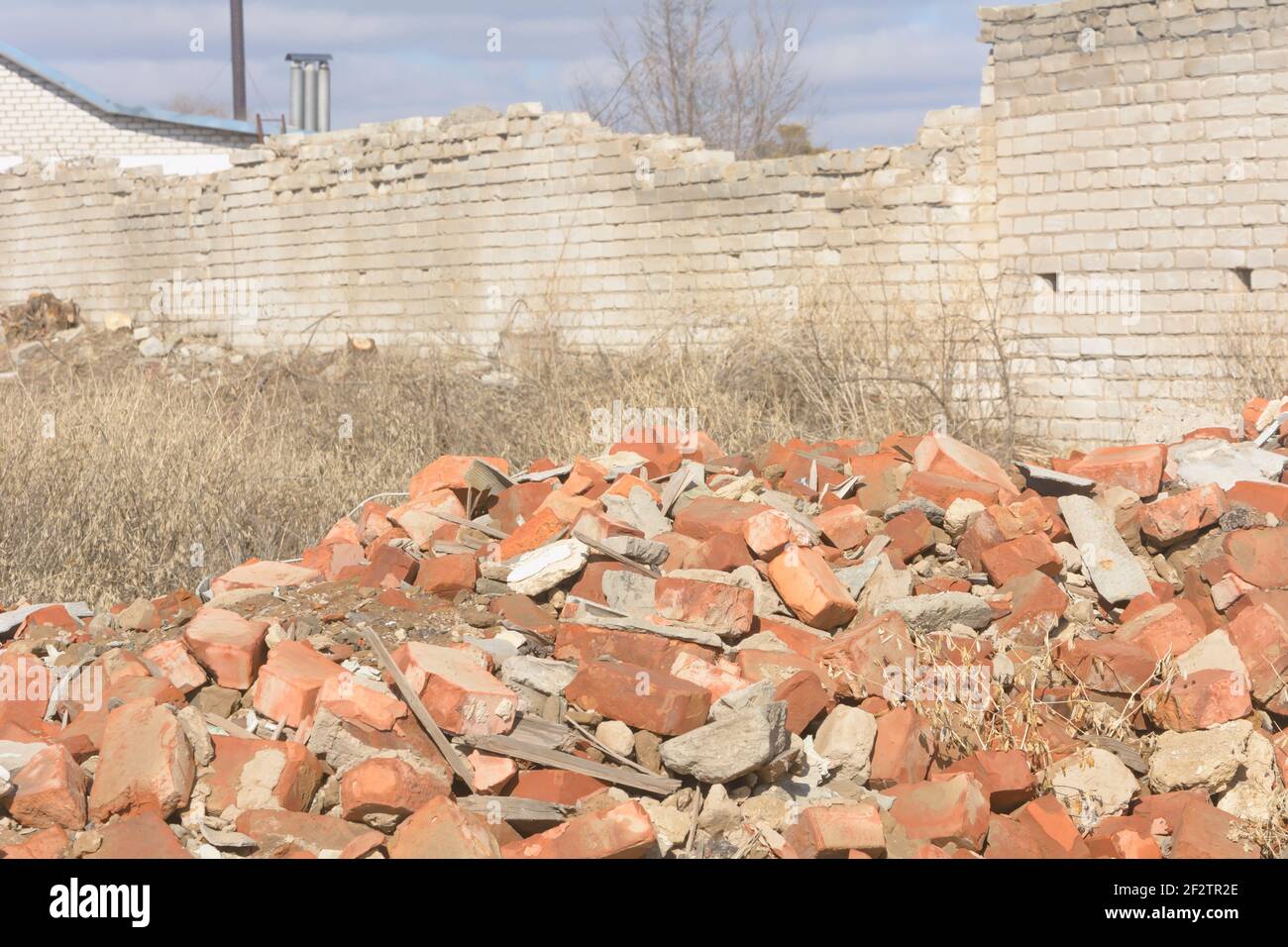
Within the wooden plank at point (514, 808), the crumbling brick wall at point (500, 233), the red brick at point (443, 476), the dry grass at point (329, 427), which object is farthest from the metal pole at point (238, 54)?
the wooden plank at point (514, 808)

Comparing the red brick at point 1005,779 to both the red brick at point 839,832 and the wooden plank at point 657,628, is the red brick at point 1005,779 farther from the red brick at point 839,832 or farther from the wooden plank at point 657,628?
the wooden plank at point 657,628

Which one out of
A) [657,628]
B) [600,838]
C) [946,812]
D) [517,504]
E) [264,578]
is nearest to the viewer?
[600,838]

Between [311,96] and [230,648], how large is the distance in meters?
20.3

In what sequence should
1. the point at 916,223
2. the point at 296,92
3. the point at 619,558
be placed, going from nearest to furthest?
the point at 619,558 → the point at 916,223 → the point at 296,92

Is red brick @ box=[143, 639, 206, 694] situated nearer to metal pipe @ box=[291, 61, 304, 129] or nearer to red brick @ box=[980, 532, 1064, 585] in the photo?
red brick @ box=[980, 532, 1064, 585]

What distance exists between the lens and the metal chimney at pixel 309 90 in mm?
21781

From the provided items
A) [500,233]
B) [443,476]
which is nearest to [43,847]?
[443,476]

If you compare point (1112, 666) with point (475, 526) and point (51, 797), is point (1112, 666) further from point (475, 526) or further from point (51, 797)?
point (51, 797)

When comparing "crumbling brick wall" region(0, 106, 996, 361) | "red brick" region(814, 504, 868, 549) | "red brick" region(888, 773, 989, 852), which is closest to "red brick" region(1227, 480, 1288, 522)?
"red brick" region(814, 504, 868, 549)

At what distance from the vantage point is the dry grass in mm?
6098

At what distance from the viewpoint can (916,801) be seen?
319cm

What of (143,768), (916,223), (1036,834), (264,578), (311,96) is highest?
(311,96)

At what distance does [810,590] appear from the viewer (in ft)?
13.1
